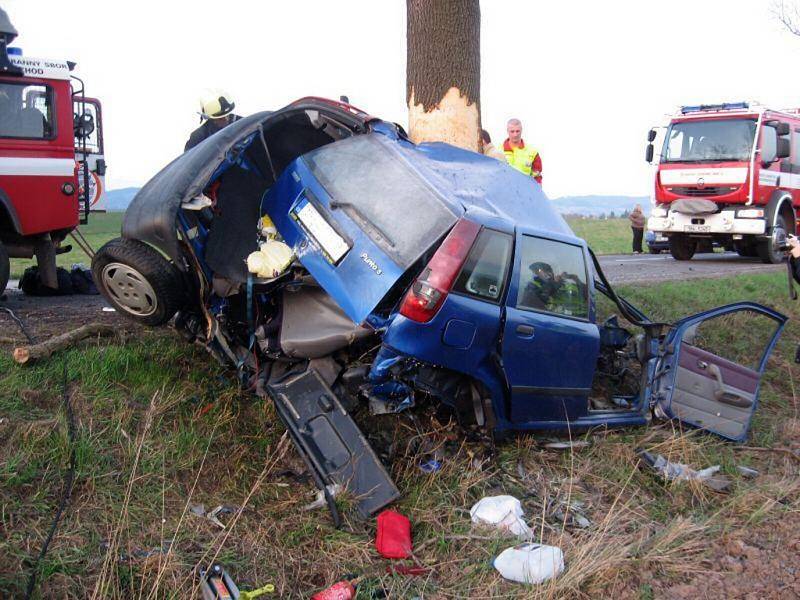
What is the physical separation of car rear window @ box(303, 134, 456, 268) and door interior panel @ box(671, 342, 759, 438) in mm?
2463

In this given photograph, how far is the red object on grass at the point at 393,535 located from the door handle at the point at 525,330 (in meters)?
1.22

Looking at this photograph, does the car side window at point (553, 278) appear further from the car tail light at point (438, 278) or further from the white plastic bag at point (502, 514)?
the white plastic bag at point (502, 514)

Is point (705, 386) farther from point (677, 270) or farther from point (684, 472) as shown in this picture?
point (677, 270)

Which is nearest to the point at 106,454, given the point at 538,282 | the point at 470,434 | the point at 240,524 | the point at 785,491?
the point at 240,524

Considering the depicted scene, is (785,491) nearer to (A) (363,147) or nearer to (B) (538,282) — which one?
(B) (538,282)

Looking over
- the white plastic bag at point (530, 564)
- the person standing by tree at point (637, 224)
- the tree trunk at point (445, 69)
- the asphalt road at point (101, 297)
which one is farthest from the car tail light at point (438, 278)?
the person standing by tree at point (637, 224)

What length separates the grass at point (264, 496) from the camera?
3561 mm

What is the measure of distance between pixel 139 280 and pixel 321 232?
1.15m

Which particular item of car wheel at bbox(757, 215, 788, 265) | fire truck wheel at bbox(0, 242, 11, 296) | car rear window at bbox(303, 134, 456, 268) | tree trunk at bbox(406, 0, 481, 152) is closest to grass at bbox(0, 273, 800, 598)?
car rear window at bbox(303, 134, 456, 268)

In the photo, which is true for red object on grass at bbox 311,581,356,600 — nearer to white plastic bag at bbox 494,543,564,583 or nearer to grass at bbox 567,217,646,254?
white plastic bag at bbox 494,543,564,583

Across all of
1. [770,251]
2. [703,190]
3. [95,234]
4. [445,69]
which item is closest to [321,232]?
[445,69]

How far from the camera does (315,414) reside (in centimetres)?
435

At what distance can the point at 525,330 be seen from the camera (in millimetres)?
4367

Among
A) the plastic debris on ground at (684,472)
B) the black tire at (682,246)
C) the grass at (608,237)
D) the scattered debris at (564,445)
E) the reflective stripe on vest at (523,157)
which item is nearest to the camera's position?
the plastic debris on ground at (684,472)
